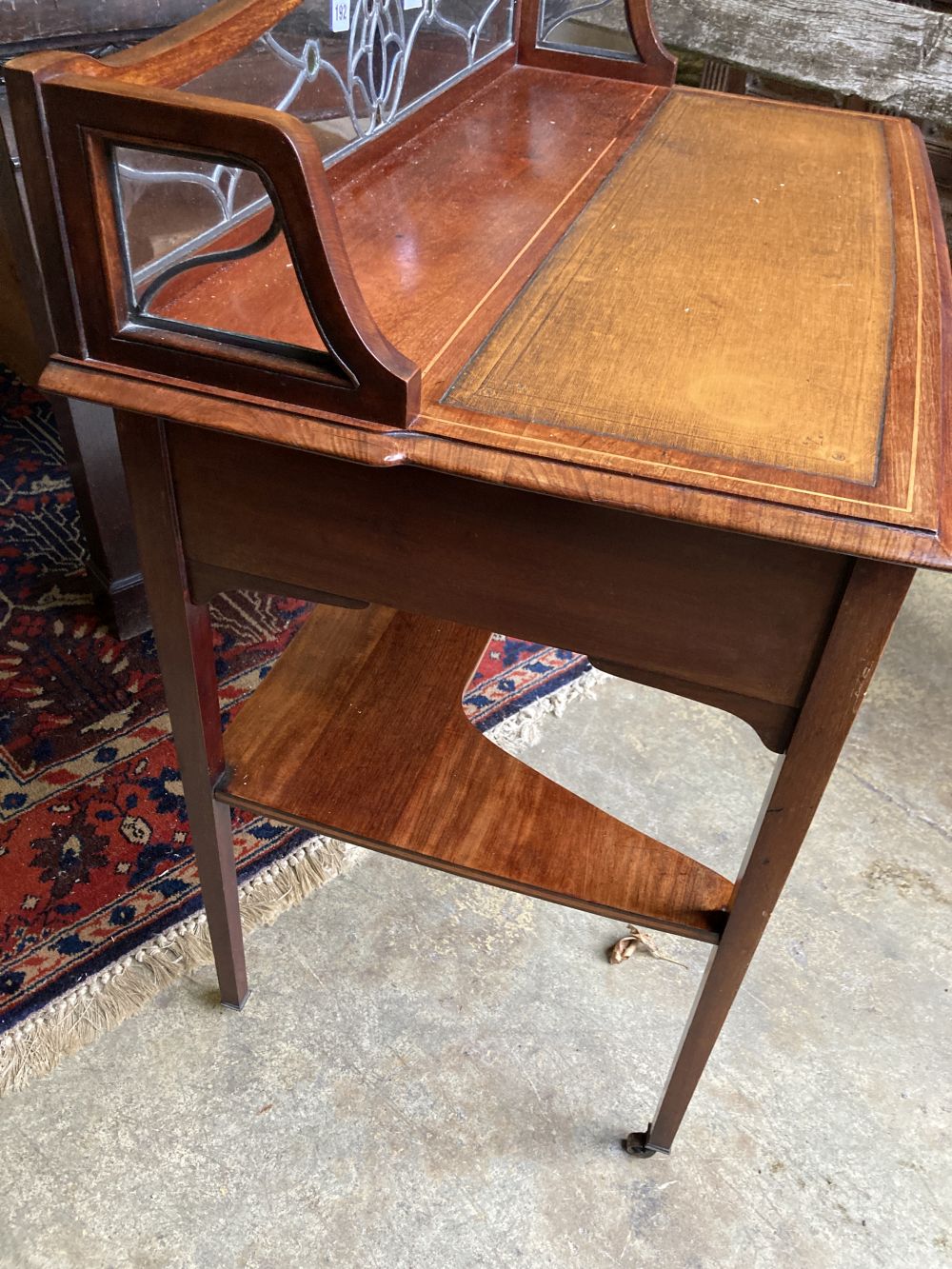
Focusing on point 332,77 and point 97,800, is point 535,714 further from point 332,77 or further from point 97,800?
point 332,77

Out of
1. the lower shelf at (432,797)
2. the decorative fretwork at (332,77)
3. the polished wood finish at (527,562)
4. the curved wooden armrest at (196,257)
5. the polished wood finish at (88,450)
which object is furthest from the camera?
the polished wood finish at (88,450)

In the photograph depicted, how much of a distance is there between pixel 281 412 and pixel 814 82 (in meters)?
1.85

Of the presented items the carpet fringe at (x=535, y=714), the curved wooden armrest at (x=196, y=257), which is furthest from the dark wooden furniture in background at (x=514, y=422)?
the carpet fringe at (x=535, y=714)

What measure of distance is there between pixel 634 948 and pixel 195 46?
115 centimetres

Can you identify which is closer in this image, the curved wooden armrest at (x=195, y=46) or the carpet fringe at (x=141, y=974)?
the curved wooden armrest at (x=195, y=46)

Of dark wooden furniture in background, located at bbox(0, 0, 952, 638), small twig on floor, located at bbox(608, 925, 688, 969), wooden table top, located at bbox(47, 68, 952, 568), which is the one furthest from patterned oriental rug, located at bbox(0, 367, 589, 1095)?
wooden table top, located at bbox(47, 68, 952, 568)

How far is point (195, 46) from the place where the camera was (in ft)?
2.32

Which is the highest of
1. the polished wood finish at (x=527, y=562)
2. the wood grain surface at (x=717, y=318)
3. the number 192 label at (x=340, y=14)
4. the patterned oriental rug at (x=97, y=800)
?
the number 192 label at (x=340, y=14)

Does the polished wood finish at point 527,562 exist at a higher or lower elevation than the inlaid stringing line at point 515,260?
lower

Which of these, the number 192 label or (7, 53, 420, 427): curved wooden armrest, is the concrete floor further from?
the number 192 label

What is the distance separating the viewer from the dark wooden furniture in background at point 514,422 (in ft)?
2.12

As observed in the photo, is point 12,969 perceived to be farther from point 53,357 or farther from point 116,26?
point 116,26

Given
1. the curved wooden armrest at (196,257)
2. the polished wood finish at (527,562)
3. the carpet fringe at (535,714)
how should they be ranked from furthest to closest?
1. the carpet fringe at (535,714)
2. the polished wood finish at (527,562)
3. the curved wooden armrest at (196,257)

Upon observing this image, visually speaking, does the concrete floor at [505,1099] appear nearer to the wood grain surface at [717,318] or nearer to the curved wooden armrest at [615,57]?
the wood grain surface at [717,318]
